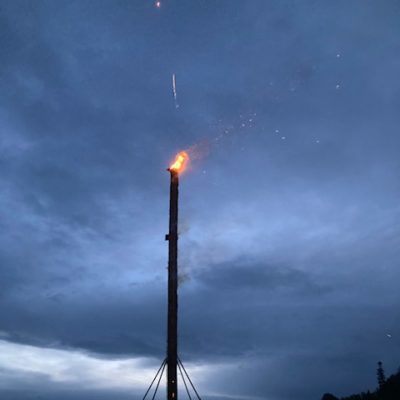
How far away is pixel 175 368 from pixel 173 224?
191 inches

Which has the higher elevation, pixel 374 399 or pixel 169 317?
pixel 169 317

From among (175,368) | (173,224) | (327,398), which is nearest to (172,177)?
(173,224)

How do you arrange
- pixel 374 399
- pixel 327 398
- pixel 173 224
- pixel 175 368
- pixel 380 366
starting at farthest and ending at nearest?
1. pixel 380 366
2. pixel 327 398
3. pixel 374 399
4. pixel 173 224
5. pixel 175 368

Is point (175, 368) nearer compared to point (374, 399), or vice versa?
point (175, 368)

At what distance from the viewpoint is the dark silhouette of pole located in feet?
45.3

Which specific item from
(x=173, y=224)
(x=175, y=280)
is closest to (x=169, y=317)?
(x=175, y=280)

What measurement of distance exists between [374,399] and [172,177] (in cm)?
1671

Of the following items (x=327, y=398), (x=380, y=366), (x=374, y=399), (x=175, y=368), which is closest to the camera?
(x=175, y=368)

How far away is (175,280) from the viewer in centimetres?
1480

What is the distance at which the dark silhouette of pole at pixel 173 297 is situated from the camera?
13812 millimetres

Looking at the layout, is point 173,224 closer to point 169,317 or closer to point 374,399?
point 169,317

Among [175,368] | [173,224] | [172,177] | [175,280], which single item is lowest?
[175,368]

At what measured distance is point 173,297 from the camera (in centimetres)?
1460

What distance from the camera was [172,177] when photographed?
53.3 feet
